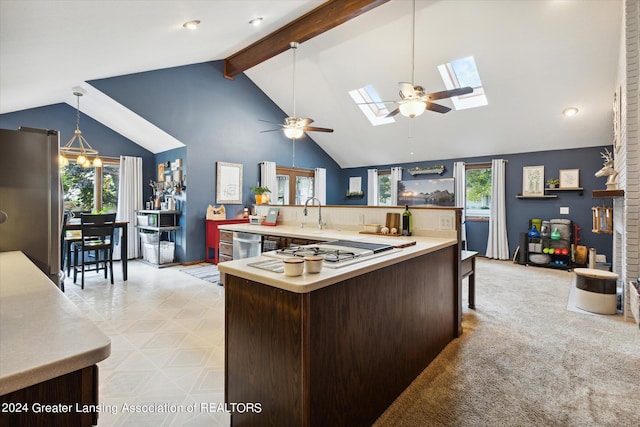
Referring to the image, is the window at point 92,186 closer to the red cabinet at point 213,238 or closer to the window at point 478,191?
the red cabinet at point 213,238

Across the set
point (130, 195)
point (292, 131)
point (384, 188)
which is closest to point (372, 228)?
point (292, 131)

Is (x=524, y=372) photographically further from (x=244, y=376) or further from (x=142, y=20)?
(x=142, y=20)

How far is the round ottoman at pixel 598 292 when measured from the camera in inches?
134

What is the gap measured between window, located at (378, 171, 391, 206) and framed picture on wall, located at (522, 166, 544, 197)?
3.16 metres

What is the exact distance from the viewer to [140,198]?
6402 millimetres

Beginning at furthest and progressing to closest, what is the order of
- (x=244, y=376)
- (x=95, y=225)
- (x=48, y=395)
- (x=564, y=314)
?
1. (x=95, y=225)
2. (x=564, y=314)
3. (x=244, y=376)
4. (x=48, y=395)

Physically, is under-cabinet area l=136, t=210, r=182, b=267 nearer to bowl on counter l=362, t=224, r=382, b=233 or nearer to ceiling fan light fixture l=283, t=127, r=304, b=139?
ceiling fan light fixture l=283, t=127, r=304, b=139

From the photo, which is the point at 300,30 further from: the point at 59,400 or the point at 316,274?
the point at 59,400

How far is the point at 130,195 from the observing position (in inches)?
246

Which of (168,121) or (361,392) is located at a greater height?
(168,121)

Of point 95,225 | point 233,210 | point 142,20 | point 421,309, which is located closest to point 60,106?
point 95,225

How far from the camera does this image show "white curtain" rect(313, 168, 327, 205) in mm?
8453

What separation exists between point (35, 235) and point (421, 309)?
235 cm

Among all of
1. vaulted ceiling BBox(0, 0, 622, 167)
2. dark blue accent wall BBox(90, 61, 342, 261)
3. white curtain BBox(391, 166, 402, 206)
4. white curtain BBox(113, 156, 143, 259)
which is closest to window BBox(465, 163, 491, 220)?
vaulted ceiling BBox(0, 0, 622, 167)
